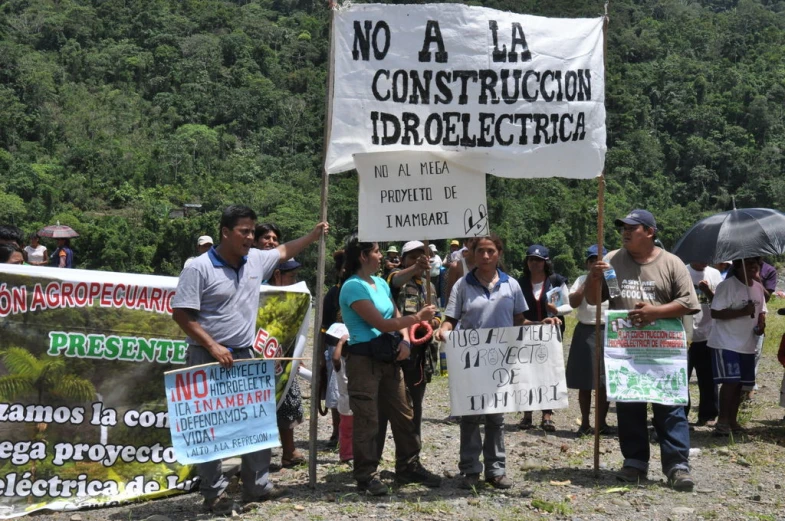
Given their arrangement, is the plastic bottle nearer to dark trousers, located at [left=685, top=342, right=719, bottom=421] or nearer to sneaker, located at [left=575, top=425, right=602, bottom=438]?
sneaker, located at [left=575, top=425, right=602, bottom=438]

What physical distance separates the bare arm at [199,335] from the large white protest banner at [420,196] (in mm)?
1456

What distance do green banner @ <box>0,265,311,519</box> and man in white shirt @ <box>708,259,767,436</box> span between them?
5.17 meters

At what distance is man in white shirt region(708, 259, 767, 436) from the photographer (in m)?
9.16

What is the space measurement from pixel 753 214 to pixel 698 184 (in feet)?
267

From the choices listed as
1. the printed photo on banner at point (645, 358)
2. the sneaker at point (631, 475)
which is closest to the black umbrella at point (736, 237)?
the printed photo on banner at point (645, 358)

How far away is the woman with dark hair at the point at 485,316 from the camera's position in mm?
7008

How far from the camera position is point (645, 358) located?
7.18 m

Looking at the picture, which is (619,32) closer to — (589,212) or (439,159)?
(589,212)

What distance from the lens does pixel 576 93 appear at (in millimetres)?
7270

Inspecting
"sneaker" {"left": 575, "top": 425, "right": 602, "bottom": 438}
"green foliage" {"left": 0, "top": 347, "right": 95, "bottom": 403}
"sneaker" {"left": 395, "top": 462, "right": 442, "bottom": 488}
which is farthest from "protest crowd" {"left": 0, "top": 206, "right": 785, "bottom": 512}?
"sneaker" {"left": 575, "top": 425, "right": 602, "bottom": 438}

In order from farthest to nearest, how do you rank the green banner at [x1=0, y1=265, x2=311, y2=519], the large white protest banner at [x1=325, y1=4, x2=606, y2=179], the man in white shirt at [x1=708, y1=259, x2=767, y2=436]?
the man in white shirt at [x1=708, y1=259, x2=767, y2=436], the large white protest banner at [x1=325, y1=4, x2=606, y2=179], the green banner at [x1=0, y1=265, x2=311, y2=519]

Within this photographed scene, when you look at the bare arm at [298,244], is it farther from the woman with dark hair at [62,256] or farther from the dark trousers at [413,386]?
the woman with dark hair at [62,256]

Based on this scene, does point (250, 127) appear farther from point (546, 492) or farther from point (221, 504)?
point (221, 504)

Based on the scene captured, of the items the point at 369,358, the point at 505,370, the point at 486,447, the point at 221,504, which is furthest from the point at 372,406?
the point at 221,504
